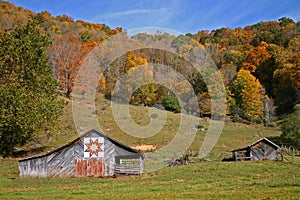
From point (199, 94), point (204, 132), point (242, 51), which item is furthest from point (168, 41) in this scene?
point (204, 132)

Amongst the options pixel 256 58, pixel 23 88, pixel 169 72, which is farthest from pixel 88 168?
pixel 256 58

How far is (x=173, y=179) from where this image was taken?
31.3 metres

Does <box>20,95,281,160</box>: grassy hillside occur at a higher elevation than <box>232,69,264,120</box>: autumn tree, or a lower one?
lower

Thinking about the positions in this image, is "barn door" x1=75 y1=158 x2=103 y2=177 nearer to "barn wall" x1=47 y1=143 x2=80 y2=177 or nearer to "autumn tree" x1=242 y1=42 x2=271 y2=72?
"barn wall" x1=47 y1=143 x2=80 y2=177

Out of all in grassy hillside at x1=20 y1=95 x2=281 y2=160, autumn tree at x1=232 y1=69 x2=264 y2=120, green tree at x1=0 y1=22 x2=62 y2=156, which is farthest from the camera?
autumn tree at x1=232 y1=69 x2=264 y2=120

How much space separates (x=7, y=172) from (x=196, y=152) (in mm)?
26025

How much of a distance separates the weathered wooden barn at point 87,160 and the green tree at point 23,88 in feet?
21.1

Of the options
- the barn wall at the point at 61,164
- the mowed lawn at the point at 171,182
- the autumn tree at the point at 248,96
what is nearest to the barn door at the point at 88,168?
the barn wall at the point at 61,164

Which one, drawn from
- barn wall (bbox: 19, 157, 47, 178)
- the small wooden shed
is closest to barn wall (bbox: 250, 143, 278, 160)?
the small wooden shed

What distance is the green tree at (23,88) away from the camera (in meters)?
41.1

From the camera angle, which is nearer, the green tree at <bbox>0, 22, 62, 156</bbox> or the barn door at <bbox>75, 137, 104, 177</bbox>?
the barn door at <bbox>75, 137, 104, 177</bbox>

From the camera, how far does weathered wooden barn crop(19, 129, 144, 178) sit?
36219 millimetres

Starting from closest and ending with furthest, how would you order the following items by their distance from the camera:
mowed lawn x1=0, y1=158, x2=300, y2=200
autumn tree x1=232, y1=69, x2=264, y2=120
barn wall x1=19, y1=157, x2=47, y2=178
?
mowed lawn x1=0, y1=158, x2=300, y2=200 → barn wall x1=19, y1=157, x2=47, y2=178 → autumn tree x1=232, y1=69, x2=264, y2=120

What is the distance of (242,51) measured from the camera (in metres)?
129
